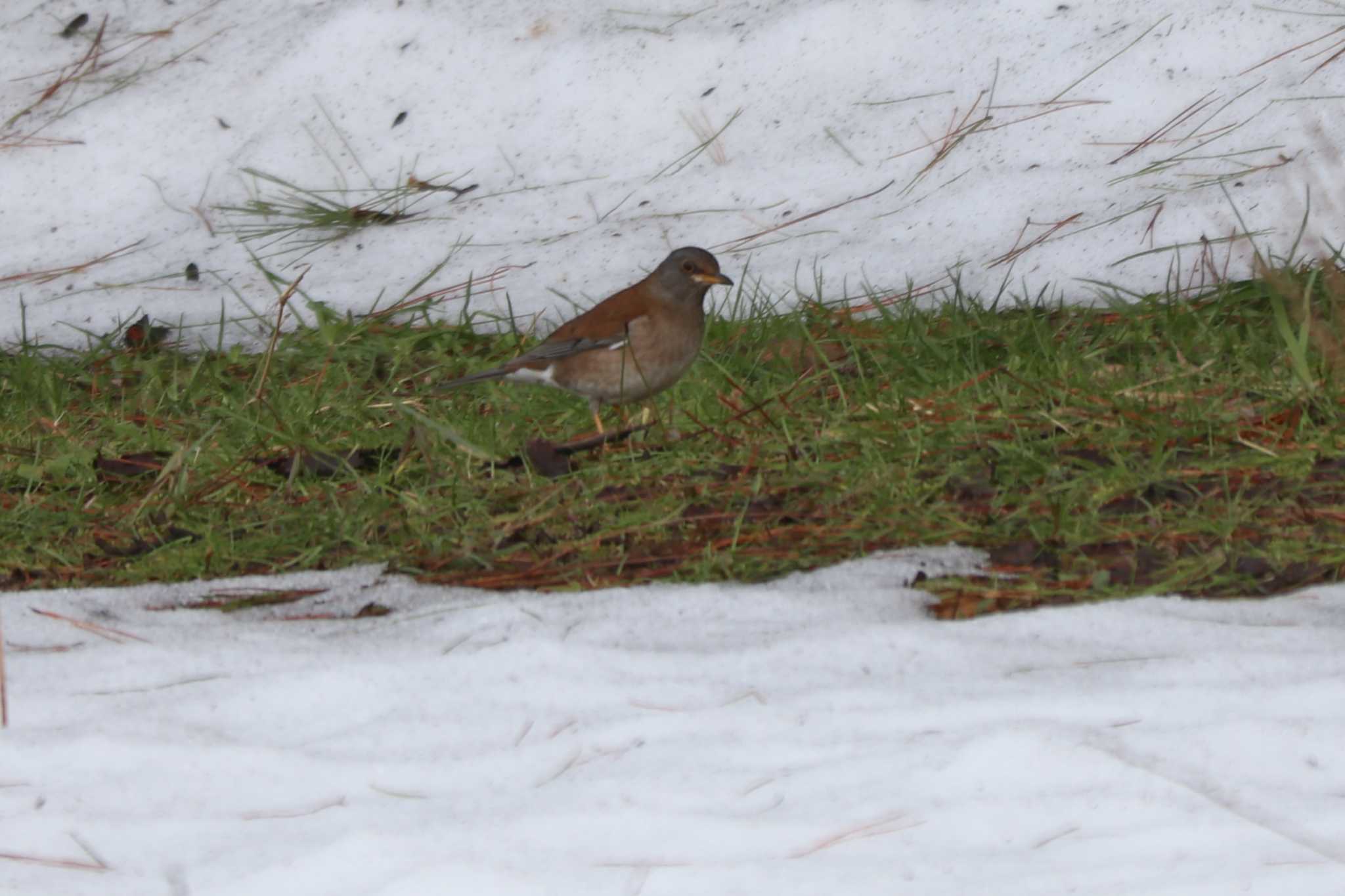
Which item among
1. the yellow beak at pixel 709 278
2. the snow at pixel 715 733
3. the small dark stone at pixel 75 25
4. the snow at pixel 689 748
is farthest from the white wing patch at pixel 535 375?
the small dark stone at pixel 75 25

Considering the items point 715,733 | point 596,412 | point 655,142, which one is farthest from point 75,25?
point 715,733

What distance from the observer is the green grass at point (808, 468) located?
342 centimetres

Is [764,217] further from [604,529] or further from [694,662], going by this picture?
[694,662]

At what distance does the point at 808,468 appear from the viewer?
151 inches

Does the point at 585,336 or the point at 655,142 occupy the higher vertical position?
the point at 655,142

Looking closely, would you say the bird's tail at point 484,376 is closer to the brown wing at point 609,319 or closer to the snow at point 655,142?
the brown wing at point 609,319

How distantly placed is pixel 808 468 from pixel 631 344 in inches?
42.2

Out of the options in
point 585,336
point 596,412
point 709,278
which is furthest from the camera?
point 709,278

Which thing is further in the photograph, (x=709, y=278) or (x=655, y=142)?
(x=655, y=142)

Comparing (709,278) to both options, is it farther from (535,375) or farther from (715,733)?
(715,733)

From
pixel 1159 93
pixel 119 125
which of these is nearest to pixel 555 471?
pixel 1159 93

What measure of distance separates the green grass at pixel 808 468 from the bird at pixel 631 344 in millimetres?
106

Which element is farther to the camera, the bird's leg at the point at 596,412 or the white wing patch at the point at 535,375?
the white wing patch at the point at 535,375

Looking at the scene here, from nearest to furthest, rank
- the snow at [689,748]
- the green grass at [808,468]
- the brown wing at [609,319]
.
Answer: the snow at [689,748] < the green grass at [808,468] < the brown wing at [609,319]
